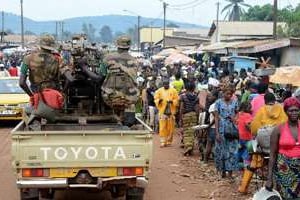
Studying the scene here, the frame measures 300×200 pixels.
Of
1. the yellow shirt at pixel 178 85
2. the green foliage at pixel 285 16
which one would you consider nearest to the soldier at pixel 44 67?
the yellow shirt at pixel 178 85

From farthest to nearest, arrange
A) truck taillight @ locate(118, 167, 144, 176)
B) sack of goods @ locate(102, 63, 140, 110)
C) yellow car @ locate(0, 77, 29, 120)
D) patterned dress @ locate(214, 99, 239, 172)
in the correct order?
1. yellow car @ locate(0, 77, 29, 120)
2. patterned dress @ locate(214, 99, 239, 172)
3. sack of goods @ locate(102, 63, 140, 110)
4. truck taillight @ locate(118, 167, 144, 176)

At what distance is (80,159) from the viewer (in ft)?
25.8

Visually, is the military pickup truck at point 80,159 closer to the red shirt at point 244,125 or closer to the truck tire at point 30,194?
the truck tire at point 30,194

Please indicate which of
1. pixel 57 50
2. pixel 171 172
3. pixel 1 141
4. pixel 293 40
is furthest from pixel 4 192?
pixel 293 40

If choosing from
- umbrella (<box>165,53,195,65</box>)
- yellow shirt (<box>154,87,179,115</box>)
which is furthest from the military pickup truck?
umbrella (<box>165,53,195,65</box>)

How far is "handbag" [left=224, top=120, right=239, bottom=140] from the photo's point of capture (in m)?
10.3

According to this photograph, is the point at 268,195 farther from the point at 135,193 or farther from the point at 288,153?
the point at 135,193

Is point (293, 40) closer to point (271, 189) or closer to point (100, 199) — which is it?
point (100, 199)

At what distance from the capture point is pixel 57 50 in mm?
9664

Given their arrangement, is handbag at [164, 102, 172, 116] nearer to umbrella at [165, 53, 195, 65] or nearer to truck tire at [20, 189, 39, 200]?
truck tire at [20, 189, 39, 200]

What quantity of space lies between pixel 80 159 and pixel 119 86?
158 cm

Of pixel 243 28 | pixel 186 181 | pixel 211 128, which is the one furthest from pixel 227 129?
pixel 243 28

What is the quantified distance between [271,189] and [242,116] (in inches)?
122

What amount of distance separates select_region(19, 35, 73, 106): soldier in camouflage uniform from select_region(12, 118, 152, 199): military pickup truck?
161 cm
